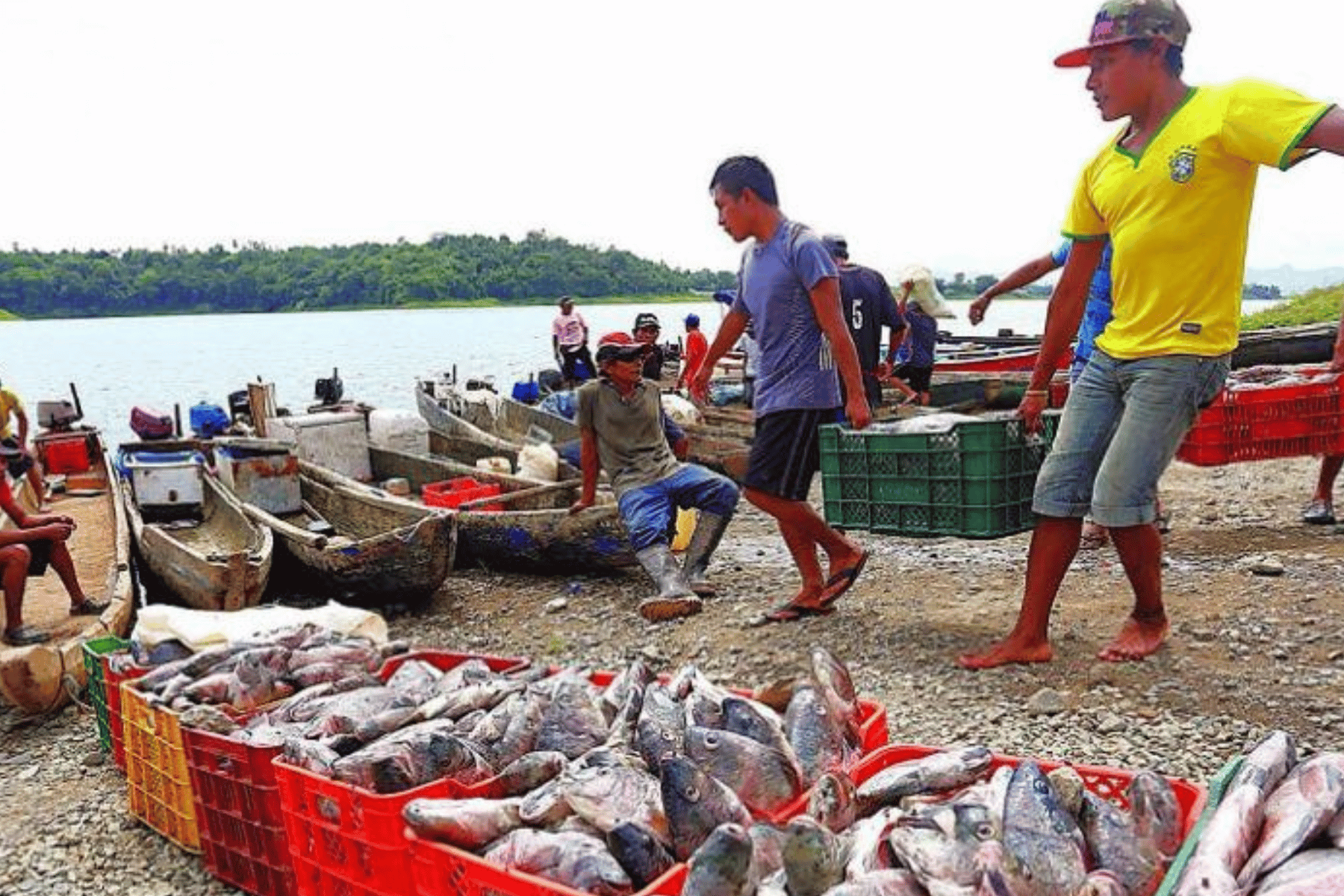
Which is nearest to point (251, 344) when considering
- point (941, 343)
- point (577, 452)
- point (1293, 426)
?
point (941, 343)

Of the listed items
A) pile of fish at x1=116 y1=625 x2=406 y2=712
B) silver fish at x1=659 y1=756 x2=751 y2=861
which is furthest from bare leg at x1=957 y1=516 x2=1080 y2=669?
pile of fish at x1=116 y1=625 x2=406 y2=712

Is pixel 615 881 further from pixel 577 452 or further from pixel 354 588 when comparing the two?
pixel 577 452

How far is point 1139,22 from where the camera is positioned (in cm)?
427

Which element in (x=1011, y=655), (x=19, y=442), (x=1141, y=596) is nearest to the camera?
(x=1141, y=596)

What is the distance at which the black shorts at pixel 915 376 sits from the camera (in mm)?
14352

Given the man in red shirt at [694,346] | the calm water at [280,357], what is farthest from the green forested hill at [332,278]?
the man in red shirt at [694,346]

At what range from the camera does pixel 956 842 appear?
97.5 inches

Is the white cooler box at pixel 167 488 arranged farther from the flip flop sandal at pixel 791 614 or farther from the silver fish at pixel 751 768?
the silver fish at pixel 751 768

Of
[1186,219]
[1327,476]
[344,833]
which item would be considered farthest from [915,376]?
[344,833]

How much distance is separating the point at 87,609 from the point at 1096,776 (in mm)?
6537

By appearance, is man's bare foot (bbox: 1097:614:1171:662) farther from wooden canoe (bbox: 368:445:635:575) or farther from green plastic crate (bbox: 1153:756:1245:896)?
wooden canoe (bbox: 368:445:635:575)

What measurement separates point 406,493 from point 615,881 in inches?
357

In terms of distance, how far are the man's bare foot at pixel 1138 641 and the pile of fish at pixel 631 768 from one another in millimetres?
2081

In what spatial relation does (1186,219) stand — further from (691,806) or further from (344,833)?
(344,833)
